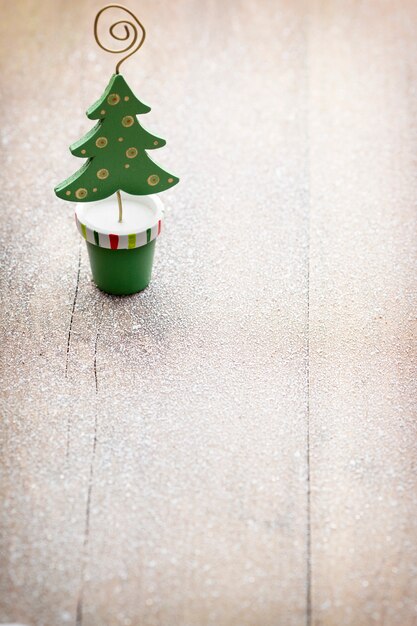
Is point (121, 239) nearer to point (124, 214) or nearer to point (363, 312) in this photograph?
point (124, 214)

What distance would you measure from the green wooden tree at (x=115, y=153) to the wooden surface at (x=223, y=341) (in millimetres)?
260

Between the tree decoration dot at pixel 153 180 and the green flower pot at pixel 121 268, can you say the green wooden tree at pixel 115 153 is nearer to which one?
the tree decoration dot at pixel 153 180

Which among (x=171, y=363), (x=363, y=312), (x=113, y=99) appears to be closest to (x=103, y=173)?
(x=113, y=99)

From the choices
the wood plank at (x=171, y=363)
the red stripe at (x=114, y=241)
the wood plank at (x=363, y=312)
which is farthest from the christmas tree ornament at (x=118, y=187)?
the wood plank at (x=363, y=312)

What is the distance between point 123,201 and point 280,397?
511 mm

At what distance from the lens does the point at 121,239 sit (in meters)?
1.54

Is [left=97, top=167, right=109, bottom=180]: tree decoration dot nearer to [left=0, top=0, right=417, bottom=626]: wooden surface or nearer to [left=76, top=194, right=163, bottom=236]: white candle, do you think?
[left=76, top=194, right=163, bottom=236]: white candle

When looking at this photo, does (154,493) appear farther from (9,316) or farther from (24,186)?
(24,186)

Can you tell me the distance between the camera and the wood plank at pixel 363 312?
131 cm

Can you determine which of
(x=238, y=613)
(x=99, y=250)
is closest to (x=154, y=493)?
(x=238, y=613)

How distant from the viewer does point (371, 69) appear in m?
2.31

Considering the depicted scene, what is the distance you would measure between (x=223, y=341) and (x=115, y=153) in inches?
17.0

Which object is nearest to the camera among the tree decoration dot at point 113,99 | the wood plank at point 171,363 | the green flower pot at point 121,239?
the wood plank at point 171,363

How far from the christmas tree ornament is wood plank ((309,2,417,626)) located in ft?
1.32
